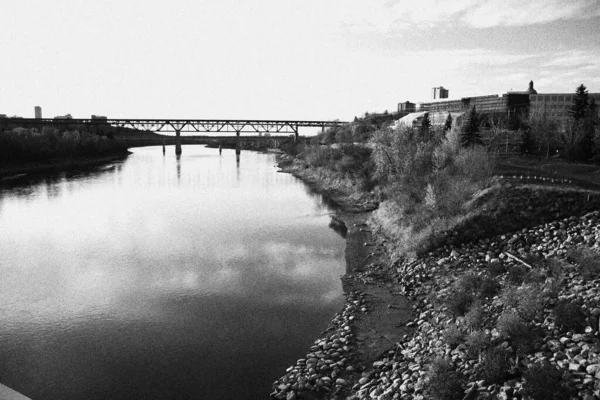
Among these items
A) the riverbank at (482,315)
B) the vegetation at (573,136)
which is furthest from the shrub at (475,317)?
the vegetation at (573,136)

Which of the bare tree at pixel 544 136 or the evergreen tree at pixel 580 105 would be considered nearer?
the bare tree at pixel 544 136

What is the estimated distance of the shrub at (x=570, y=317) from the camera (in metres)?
12.1

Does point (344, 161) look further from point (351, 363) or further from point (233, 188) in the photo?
point (351, 363)

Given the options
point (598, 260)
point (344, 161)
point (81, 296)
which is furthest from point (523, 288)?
point (344, 161)

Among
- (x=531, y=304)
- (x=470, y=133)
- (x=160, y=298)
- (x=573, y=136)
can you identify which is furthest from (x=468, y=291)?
(x=573, y=136)

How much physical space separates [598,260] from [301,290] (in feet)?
41.2

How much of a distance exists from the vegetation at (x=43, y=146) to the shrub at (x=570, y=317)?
8074cm

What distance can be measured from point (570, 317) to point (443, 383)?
451cm

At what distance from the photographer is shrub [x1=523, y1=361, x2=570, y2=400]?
386 inches

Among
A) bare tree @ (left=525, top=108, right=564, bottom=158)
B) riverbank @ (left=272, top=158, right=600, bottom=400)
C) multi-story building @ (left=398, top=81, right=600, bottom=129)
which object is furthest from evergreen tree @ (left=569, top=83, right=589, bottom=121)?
riverbank @ (left=272, top=158, right=600, bottom=400)

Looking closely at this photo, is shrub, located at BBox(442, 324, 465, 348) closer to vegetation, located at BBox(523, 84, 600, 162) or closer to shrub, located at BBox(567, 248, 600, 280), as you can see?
shrub, located at BBox(567, 248, 600, 280)

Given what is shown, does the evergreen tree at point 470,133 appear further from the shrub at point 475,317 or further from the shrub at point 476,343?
the shrub at point 476,343

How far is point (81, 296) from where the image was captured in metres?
19.8

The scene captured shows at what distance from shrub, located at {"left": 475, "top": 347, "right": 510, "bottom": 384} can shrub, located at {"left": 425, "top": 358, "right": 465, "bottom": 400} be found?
600 millimetres
